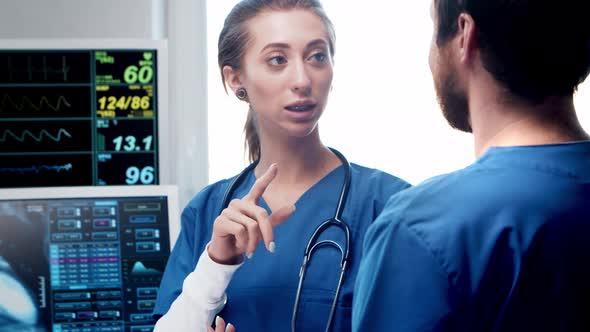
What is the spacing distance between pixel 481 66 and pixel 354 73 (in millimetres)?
1068

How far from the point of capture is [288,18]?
110cm

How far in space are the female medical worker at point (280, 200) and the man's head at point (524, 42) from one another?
1.20 feet

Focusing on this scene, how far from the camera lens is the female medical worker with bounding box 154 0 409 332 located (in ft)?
3.31

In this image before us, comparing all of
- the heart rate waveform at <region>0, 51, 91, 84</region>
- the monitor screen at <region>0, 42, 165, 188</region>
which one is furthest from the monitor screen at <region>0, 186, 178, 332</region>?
the heart rate waveform at <region>0, 51, 91, 84</region>

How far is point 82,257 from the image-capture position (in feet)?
4.43

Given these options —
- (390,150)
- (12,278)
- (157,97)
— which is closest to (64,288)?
(12,278)

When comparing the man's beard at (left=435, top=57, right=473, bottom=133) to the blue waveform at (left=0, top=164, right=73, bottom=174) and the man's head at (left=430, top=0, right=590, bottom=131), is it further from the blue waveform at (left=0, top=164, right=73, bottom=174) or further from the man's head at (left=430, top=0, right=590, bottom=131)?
the blue waveform at (left=0, top=164, right=73, bottom=174)

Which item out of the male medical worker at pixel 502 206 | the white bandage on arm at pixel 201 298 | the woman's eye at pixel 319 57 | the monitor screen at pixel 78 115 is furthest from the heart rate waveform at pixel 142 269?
the male medical worker at pixel 502 206

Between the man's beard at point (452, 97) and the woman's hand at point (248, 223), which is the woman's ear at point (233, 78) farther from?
the man's beard at point (452, 97)

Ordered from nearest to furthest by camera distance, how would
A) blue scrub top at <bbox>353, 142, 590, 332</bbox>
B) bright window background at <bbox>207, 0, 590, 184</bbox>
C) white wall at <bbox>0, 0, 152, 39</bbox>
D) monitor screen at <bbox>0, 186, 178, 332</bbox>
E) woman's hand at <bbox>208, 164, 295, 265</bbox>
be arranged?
1. blue scrub top at <bbox>353, 142, 590, 332</bbox>
2. woman's hand at <bbox>208, 164, 295, 265</bbox>
3. monitor screen at <bbox>0, 186, 178, 332</bbox>
4. white wall at <bbox>0, 0, 152, 39</bbox>
5. bright window background at <bbox>207, 0, 590, 184</bbox>

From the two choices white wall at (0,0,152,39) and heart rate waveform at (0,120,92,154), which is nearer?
heart rate waveform at (0,120,92,154)

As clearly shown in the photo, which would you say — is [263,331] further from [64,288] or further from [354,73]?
[354,73]

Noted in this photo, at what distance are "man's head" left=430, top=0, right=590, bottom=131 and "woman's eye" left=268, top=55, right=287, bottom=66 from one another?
42 centimetres

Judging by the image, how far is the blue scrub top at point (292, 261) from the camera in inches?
39.9
